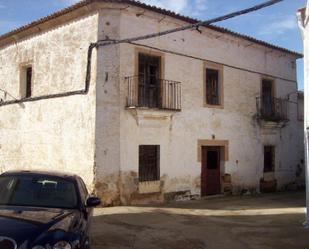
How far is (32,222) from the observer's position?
15.8 feet

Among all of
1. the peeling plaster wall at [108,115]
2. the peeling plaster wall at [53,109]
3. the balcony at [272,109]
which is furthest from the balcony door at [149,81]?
the balcony at [272,109]

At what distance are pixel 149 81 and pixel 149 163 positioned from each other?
2784mm

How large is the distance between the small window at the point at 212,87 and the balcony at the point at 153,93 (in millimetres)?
1847

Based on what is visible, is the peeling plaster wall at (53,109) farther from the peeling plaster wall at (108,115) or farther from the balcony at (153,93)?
the balcony at (153,93)

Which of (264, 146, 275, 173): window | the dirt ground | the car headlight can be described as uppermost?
(264, 146, 275, 173): window

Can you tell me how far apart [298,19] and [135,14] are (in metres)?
5.16

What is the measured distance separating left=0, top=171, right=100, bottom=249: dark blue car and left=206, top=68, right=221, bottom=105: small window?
1114cm

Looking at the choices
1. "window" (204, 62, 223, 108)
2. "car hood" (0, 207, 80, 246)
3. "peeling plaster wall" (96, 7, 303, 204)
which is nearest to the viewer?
"car hood" (0, 207, 80, 246)

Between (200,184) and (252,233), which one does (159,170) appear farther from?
(252,233)

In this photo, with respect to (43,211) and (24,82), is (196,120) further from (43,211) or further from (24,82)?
(43,211)

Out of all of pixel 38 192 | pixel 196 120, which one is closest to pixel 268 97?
pixel 196 120

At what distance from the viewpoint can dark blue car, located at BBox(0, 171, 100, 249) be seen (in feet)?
15.0

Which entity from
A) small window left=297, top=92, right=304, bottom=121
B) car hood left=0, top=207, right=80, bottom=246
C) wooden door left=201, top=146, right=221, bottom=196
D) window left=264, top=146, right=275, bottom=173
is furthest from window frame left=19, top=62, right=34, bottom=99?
small window left=297, top=92, right=304, bottom=121

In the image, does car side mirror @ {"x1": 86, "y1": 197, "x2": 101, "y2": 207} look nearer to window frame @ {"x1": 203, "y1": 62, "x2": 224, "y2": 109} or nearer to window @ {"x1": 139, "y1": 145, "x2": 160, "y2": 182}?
window @ {"x1": 139, "y1": 145, "x2": 160, "y2": 182}
